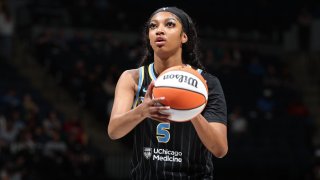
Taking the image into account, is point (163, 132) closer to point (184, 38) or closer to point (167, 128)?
point (167, 128)

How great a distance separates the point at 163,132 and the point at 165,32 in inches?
26.1

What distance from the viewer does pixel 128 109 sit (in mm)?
4172

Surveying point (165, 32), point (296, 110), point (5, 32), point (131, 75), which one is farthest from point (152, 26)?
point (5, 32)

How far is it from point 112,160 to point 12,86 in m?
3.52

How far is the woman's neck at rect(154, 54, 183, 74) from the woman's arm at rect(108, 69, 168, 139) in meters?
0.15

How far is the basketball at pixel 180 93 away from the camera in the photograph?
3.72m

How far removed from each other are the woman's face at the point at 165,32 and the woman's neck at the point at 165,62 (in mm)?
76

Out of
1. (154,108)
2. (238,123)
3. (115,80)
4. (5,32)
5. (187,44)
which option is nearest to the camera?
(154,108)

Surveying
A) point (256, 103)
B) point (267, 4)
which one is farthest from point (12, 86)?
point (267, 4)

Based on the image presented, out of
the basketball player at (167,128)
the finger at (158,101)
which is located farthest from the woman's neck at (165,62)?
the finger at (158,101)

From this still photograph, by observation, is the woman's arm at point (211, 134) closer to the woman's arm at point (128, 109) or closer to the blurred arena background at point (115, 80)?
the woman's arm at point (128, 109)

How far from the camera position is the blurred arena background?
43.4 ft

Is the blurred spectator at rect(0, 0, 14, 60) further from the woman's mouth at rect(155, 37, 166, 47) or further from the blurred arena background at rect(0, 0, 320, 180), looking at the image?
the woman's mouth at rect(155, 37, 166, 47)

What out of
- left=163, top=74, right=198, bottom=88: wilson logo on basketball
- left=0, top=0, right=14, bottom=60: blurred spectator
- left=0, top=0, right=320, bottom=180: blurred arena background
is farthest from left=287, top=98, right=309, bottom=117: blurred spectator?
left=163, top=74, right=198, bottom=88: wilson logo on basketball
